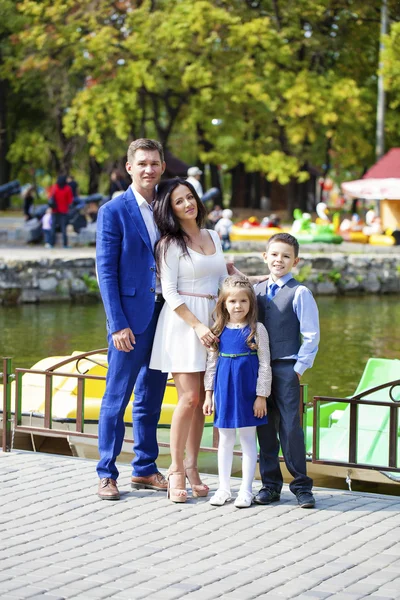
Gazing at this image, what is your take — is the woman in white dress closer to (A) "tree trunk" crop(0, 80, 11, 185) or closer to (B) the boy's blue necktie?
(B) the boy's blue necktie

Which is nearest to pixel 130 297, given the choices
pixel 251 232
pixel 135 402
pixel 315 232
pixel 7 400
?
pixel 135 402

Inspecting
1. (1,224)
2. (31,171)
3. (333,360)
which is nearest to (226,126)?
(1,224)

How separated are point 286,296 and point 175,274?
62cm

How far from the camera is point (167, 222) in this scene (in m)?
5.95

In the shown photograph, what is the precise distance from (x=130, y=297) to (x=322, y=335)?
1219 cm

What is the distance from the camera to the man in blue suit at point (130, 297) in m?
5.91

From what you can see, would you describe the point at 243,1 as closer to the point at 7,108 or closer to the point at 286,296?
the point at 7,108

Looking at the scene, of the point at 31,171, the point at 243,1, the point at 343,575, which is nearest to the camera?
the point at 343,575

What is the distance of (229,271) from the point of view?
6.25 metres

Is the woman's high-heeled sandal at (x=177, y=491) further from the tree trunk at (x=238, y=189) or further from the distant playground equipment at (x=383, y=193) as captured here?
the tree trunk at (x=238, y=189)

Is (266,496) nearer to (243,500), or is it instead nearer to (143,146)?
(243,500)

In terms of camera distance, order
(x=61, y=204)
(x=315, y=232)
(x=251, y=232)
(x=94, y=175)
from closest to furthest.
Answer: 1. (x=61, y=204)
2. (x=315, y=232)
3. (x=251, y=232)
4. (x=94, y=175)

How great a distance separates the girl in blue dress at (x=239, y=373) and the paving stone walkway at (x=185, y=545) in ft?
1.16

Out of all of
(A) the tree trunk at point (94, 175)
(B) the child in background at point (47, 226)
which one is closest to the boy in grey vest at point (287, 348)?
(B) the child in background at point (47, 226)
